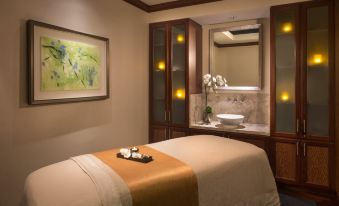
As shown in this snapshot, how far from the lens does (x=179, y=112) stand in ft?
12.2

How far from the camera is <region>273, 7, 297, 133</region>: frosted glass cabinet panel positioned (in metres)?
3.00

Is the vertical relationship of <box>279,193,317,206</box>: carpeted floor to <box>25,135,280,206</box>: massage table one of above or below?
below

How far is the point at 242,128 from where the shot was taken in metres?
3.33

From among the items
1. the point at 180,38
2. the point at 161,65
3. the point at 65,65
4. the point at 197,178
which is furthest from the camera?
the point at 161,65

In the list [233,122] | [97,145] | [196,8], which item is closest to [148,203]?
[97,145]

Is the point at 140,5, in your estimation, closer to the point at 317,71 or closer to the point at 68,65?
the point at 68,65

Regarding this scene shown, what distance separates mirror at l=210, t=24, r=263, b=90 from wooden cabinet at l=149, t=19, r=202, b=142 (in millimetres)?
267

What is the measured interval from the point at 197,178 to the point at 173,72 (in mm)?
2144

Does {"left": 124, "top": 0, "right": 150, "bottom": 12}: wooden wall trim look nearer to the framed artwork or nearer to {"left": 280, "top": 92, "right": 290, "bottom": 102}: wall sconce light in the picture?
the framed artwork

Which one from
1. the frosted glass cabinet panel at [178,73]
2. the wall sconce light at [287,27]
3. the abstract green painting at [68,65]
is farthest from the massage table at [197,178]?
the wall sconce light at [287,27]

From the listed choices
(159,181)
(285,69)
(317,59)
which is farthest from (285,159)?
(159,181)

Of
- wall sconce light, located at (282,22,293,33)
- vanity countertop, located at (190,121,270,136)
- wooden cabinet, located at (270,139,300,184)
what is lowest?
wooden cabinet, located at (270,139,300,184)

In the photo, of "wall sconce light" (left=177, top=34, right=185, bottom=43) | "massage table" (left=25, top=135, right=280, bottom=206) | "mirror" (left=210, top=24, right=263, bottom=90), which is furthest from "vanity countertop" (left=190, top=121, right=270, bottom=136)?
"wall sconce light" (left=177, top=34, right=185, bottom=43)

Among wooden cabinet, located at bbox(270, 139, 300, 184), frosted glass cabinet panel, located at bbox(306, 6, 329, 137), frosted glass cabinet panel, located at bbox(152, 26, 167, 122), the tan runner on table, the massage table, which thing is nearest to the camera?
the massage table
